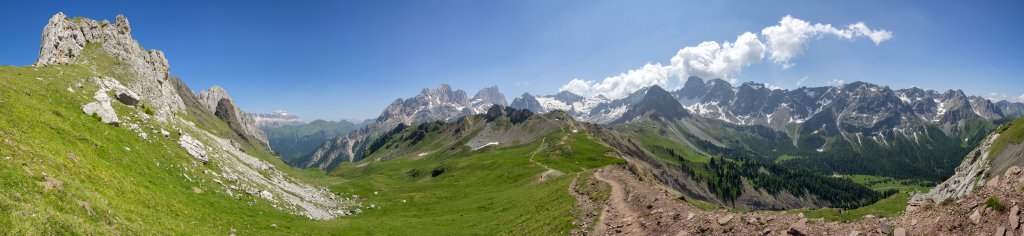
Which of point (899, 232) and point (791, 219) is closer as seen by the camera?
point (899, 232)

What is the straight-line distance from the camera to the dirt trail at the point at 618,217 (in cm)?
3848

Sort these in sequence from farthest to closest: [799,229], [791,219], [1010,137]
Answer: [1010,137]
[791,219]
[799,229]

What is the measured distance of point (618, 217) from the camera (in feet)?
140

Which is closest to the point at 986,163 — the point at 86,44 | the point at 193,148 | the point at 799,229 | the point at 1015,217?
the point at 799,229

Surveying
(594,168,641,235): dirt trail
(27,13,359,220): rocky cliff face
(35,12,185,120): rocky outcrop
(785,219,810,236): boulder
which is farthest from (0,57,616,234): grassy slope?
(35,12,185,120): rocky outcrop

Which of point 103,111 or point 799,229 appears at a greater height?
point 103,111

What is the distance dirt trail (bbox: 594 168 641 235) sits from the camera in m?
38.5

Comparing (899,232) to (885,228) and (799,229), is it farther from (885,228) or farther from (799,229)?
(799,229)

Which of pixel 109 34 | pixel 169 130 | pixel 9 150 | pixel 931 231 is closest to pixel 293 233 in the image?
pixel 9 150

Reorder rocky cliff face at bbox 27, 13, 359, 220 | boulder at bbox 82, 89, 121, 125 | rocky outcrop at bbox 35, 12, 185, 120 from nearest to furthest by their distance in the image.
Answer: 1. boulder at bbox 82, 89, 121, 125
2. rocky cliff face at bbox 27, 13, 359, 220
3. rocky outcrop at bbox 35, 12, 185, 120

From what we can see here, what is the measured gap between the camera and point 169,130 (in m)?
63.6

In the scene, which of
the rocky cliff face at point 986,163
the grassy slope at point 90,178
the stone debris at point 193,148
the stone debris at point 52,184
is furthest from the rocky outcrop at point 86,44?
the rocky cliff face at point 986,163

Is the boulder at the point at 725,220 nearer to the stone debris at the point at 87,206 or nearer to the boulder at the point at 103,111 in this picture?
the stone debris at the point at 87,206

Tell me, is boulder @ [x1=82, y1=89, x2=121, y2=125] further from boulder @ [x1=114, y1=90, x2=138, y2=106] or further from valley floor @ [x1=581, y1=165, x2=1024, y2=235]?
valley floor @ [x1=581, y1=165, x2=1024, y2=235]
